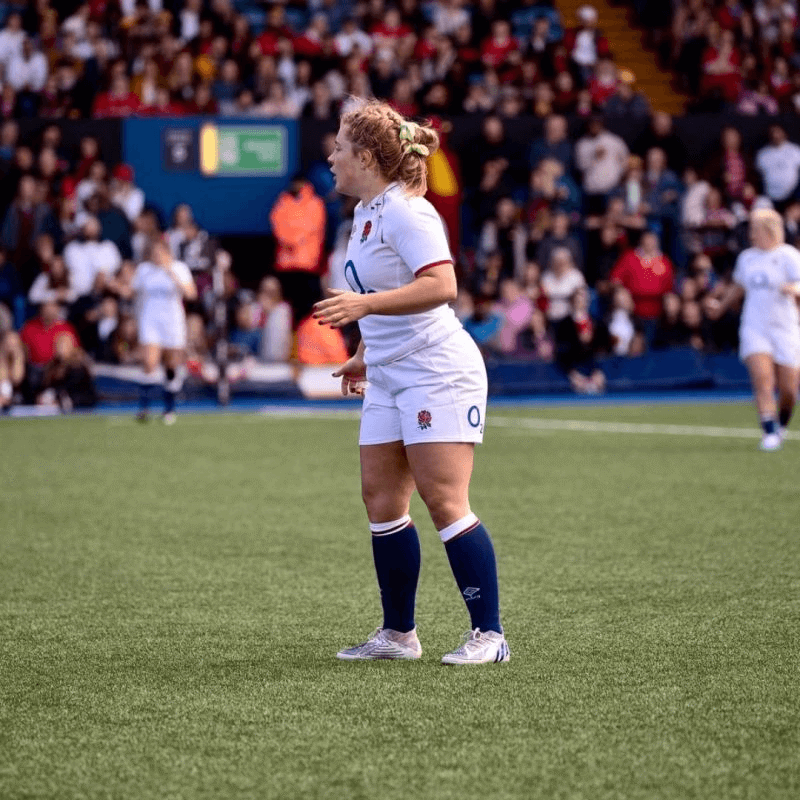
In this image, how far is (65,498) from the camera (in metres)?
9.96

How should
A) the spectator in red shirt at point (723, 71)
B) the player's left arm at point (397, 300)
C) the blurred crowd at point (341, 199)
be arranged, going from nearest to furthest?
the player's left arm at point (397, 300) → the blurred crowd at point (341, 199) → the spectator in red shirt at point (723, 71)

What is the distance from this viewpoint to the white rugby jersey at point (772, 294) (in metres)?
12.6

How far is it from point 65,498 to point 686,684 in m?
5.98

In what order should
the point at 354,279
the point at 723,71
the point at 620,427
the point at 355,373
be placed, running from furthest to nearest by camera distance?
the point at 723,71 < the point at 620,427 < the point at 355,373 < the point at 354,279

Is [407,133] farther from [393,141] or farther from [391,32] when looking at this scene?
[391,32]

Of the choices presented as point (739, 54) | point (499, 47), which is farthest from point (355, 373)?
point (739, 54)

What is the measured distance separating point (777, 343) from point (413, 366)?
8.17m

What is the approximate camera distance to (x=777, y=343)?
12.7 m

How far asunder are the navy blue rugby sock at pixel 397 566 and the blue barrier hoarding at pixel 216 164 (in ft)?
48.2

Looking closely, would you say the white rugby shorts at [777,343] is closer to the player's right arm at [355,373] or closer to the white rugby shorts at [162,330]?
the white rugby shorts at [162,330]

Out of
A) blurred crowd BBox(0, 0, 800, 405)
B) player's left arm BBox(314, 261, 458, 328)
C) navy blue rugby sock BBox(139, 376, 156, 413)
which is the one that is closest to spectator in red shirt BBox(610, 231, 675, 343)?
blurred crowd BBox(0, 0, 800, 405)

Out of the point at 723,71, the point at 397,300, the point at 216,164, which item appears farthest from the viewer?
the point at 723,71

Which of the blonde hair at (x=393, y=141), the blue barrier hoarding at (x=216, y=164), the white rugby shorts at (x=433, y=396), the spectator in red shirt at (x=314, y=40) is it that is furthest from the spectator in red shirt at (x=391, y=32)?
the white rugby shorts at (x=433, y=396)

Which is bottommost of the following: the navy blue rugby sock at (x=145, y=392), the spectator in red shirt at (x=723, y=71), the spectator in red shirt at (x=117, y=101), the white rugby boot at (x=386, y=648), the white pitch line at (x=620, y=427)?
the white pitch line at (x=620, y=427)
